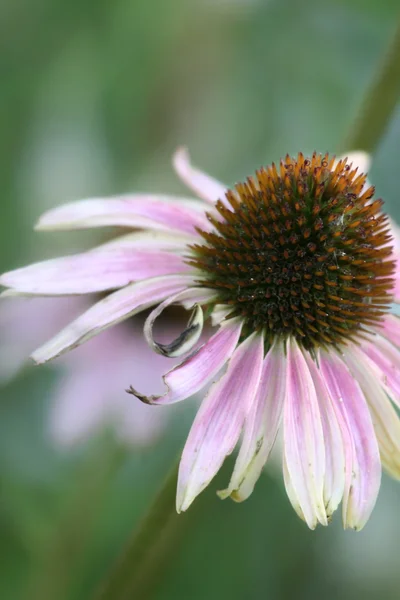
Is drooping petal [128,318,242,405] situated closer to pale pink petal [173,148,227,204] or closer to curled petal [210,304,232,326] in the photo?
curled petal [210,304,232,326]

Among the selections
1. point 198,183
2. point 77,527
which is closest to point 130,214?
point 198,183

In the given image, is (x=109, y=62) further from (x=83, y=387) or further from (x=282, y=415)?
(x=282, y=415)

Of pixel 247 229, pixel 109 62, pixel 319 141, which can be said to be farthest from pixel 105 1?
pixel 247 229

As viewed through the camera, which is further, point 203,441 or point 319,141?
point 319,141

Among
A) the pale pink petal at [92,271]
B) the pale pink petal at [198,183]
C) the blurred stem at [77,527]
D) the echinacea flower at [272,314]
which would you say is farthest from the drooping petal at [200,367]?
the blurred stem at [77,527]

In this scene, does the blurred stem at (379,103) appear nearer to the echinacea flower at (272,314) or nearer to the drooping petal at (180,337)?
the echinacea flower at (272,314)

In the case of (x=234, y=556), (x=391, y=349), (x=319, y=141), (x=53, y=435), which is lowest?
(x=234, y=556)
